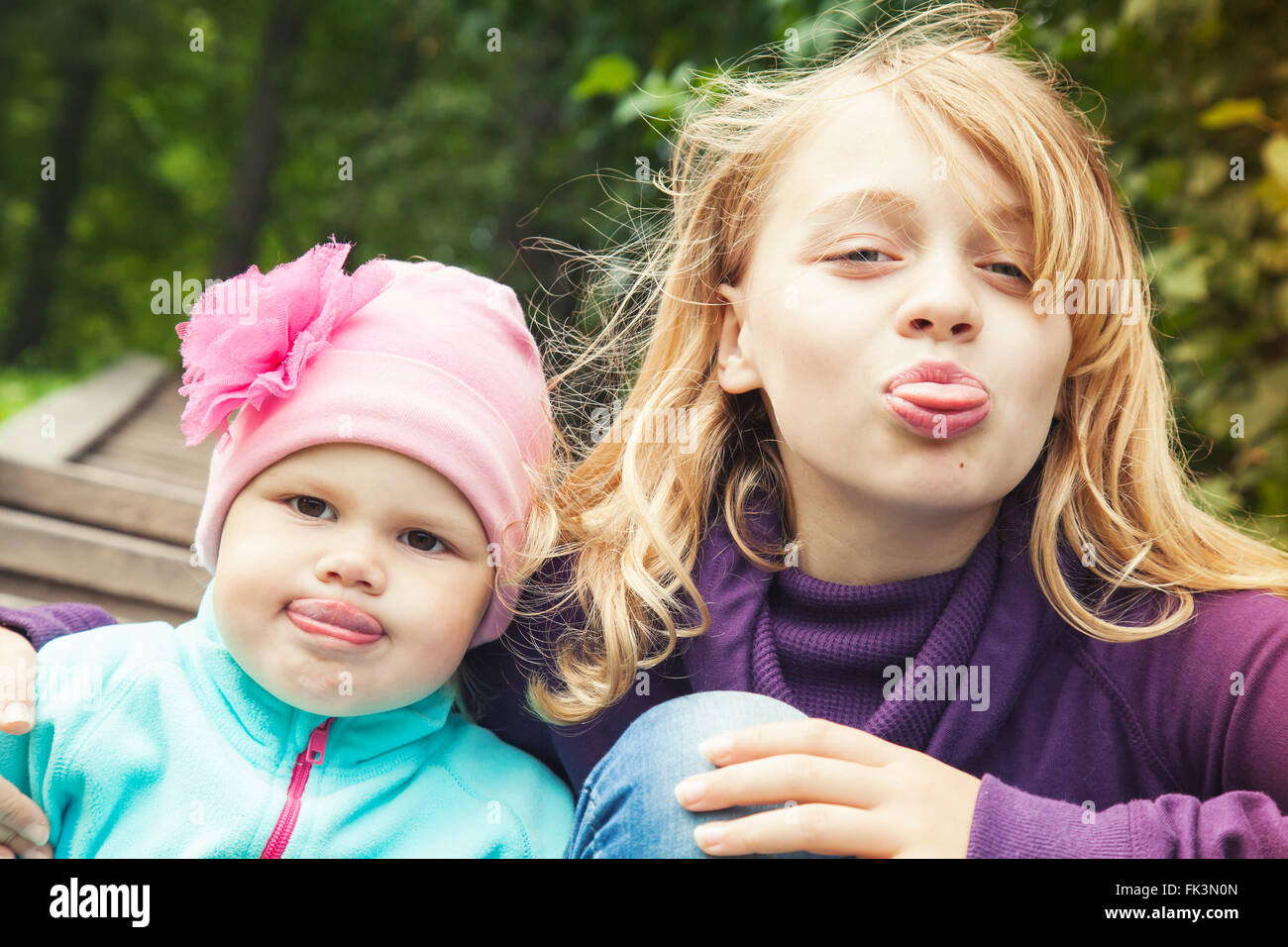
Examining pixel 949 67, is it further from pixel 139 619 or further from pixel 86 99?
pixel 86 99

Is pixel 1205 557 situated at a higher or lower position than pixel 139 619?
higher

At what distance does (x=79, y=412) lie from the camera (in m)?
5.72

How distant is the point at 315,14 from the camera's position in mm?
15797

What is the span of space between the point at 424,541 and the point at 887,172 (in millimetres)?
878

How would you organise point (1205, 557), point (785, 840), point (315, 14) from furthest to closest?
point (315, 14), point (1205, 557), point (785, 840)

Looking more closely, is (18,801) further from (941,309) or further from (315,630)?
(941,309)

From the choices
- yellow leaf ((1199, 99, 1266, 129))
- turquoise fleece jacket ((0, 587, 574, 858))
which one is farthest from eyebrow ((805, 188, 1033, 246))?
yellow leaf ((1199, 99, 1266, 129))

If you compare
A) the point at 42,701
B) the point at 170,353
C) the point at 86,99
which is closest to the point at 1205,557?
the point at 42,701

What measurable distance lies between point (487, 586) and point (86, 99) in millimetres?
16847

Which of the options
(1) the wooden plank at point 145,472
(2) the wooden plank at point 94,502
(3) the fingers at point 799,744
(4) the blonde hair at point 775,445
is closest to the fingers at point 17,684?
(4) the blonde hair at point 775,445

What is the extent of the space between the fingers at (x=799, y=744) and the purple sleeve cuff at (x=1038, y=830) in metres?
0.13

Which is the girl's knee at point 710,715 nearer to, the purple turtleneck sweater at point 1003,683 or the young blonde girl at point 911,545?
the young blonde girl at point 911,545

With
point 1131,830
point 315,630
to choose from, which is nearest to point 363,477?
point 315,630
